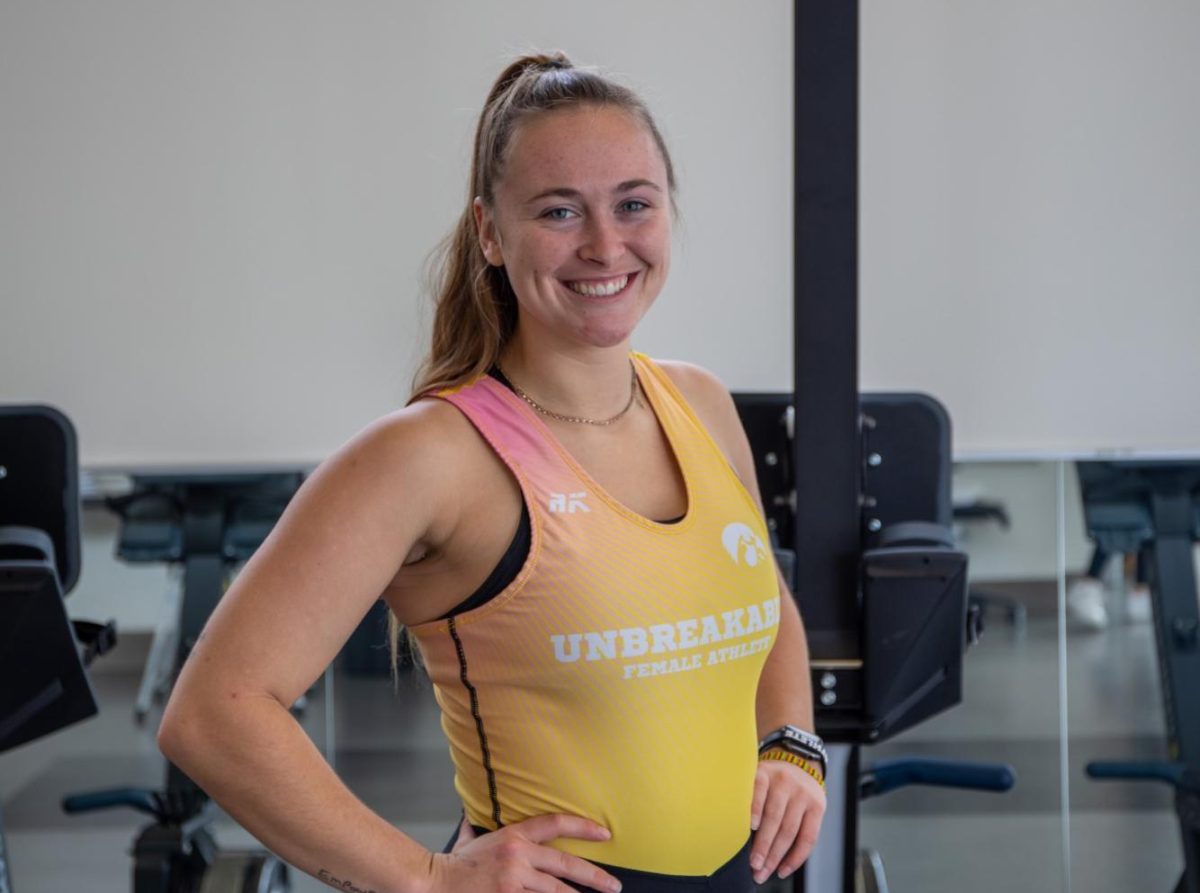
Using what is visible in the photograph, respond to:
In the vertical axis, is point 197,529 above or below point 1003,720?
above

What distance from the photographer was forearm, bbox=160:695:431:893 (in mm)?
1171

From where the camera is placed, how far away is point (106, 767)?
12.1 ft

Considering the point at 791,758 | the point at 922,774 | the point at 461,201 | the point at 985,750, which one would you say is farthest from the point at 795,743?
the point at 985,750

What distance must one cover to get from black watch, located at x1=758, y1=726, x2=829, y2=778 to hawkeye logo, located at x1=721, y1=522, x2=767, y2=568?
25 centimetres

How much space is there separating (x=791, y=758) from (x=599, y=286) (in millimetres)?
582

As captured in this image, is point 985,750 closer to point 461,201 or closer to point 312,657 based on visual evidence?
point 461,201

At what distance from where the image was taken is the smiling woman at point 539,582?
1.19 m

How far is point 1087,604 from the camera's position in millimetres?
3598

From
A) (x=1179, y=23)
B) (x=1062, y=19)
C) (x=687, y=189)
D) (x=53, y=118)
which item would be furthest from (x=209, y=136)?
(x=1179, y=23)

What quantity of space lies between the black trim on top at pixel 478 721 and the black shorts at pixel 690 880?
0.05 meters

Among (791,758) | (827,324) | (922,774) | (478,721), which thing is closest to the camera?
(478,721)

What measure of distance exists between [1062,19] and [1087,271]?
554 mm

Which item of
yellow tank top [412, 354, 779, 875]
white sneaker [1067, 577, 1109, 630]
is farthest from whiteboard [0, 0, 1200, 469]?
yellow tank top [412, 354, 779, 875]

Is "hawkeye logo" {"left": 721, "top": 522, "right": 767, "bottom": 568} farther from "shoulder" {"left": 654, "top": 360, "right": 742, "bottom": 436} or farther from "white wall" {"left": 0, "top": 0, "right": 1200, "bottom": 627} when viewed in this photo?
"white wall" {"left": 0, "top": 0, "right": 1200, "bottom": 627}
